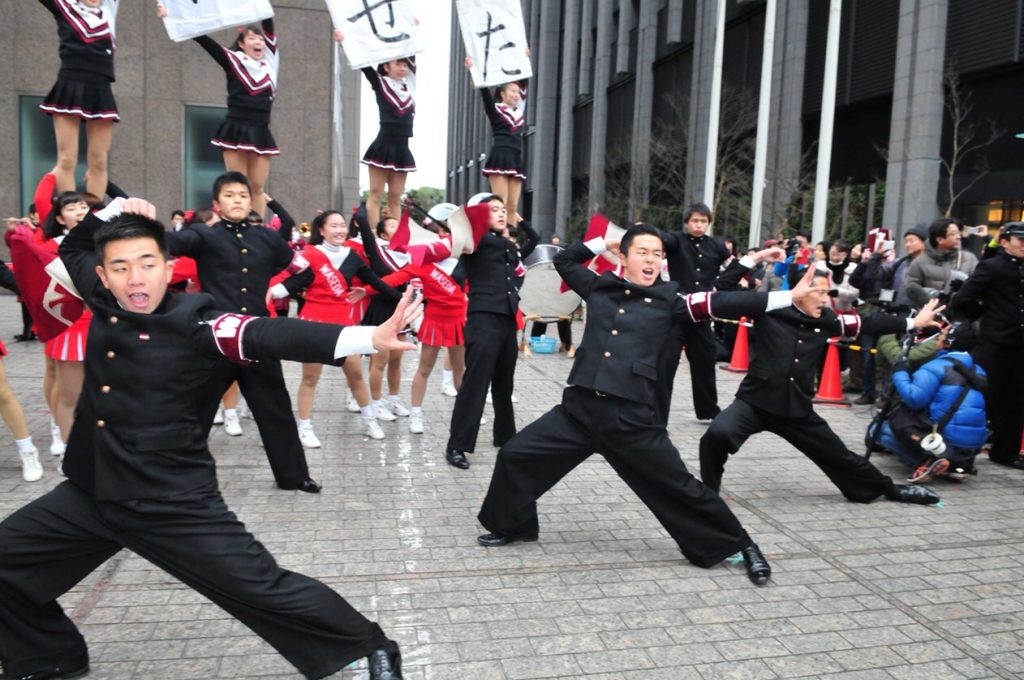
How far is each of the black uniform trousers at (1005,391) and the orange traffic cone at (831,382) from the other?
9.06 feet

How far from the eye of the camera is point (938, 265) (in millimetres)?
8211

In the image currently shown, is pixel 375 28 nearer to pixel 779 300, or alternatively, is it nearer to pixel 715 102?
pixel 779 300

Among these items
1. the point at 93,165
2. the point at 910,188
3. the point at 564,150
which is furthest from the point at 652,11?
the point at 93,165

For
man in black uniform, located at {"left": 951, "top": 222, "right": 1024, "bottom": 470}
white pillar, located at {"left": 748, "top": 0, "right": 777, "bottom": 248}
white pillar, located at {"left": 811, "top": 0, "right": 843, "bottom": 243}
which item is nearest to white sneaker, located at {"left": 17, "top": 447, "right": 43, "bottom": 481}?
man in black uniform, located at {"left": 951, "top": 222, "right": 1024, "bottom": 470}

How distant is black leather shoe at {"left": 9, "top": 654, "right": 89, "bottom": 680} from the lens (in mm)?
3104

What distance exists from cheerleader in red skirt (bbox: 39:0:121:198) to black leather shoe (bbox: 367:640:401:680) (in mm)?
4249

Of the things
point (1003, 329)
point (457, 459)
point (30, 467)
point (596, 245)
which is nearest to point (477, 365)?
point (457, 459)

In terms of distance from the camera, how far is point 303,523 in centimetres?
507

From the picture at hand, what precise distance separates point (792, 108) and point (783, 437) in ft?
60.6

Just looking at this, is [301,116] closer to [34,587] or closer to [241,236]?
[241,236]

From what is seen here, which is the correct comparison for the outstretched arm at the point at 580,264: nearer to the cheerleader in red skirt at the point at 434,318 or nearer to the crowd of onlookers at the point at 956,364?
the crowd of onlookers at the point at 956,364

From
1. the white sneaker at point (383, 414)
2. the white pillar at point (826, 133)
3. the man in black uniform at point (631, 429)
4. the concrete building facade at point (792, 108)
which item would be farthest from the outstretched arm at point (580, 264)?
the concrete building facade at point (792, 108)

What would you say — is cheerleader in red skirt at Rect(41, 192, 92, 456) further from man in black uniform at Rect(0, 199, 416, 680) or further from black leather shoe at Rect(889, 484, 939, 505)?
black leather shoe at Rect(889, 484, 939, 505)

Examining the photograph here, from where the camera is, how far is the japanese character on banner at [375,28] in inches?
275
